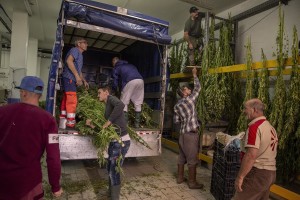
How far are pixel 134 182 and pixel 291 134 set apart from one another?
10.6ft

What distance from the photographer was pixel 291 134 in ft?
14.5

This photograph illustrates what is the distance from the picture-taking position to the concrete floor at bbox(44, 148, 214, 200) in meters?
4.15

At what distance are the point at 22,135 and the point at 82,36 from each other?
625cm

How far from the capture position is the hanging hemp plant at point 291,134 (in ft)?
13.7

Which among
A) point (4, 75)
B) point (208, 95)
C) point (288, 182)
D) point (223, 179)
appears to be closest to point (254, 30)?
point (208, 95)

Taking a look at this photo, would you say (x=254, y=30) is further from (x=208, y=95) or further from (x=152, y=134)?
(x=152, y=134)

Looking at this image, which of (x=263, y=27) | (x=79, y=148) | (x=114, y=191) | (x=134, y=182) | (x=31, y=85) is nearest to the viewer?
(x=31, y=85)

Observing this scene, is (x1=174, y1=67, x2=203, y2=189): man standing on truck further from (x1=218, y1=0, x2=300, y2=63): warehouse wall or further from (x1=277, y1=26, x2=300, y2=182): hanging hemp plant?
(x1=218, y1=0, x2=300, y2=63): warehouse wall

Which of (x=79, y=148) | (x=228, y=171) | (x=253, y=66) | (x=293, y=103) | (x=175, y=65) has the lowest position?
(x=228, y=171)

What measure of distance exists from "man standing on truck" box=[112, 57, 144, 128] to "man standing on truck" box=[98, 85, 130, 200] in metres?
1.64

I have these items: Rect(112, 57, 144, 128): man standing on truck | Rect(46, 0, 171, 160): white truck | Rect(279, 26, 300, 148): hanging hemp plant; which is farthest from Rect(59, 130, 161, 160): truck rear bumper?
Rect(279, 26, 300, 148): hanging hemp plant

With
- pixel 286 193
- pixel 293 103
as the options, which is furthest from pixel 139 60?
pixel 286 193

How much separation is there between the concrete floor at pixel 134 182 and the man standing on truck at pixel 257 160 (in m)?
1.64

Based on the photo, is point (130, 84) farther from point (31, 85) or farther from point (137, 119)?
point (31, 85)
